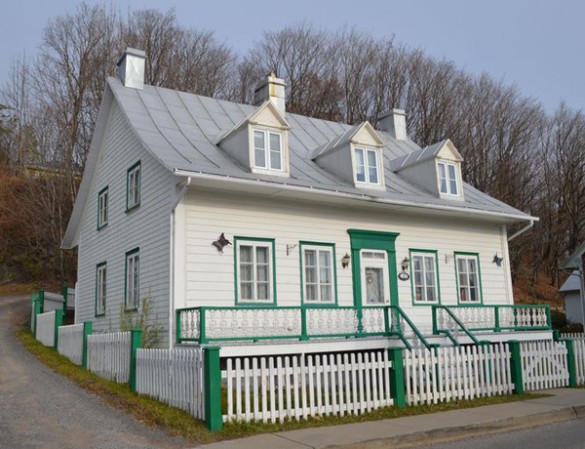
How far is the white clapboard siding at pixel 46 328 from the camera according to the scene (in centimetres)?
1836

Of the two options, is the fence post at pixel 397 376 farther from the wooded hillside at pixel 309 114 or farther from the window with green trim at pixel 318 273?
the wooded hillside at pixel 309 114

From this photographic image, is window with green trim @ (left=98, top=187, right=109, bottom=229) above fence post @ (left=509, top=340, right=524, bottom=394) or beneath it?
above

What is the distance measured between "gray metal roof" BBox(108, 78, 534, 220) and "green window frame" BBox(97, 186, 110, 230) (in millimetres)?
3427

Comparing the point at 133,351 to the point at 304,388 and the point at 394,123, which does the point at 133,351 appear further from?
the point at 394,123

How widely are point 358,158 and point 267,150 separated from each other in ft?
10.2

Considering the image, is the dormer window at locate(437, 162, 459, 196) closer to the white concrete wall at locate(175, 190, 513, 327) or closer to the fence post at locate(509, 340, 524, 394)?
the white concrete wall at locate(175, 190, 513, 327)

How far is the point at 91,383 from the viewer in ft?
41.2

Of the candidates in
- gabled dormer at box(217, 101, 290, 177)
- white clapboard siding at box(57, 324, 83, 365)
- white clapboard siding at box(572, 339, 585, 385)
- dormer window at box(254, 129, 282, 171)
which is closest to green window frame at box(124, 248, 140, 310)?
white clapboard siding at box(57, 324, 83, 365)

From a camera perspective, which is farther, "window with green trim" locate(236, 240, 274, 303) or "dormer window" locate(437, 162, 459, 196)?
"dormer window" locate(437, 162, 459, 196)

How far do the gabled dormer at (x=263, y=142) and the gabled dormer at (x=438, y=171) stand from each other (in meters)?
5.31

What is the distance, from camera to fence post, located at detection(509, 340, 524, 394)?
39.9 feet

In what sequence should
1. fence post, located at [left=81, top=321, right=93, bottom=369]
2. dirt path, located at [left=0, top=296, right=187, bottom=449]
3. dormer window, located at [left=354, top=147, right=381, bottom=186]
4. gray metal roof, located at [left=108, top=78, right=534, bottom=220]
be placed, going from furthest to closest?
dormer window, located at [left=354, top=147, right=381, bottom=186] → fence post, located at [left=81, top=321, right=93, bottom=369] → gray metal roof, located at [left=108, top=78, right=534, bottom=220] → dirt path, located at [left=0, top=296, right=187, bottom=449]

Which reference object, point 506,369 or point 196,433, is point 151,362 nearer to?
point 196,433

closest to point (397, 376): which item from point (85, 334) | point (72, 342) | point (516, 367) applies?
point (516, 367)
